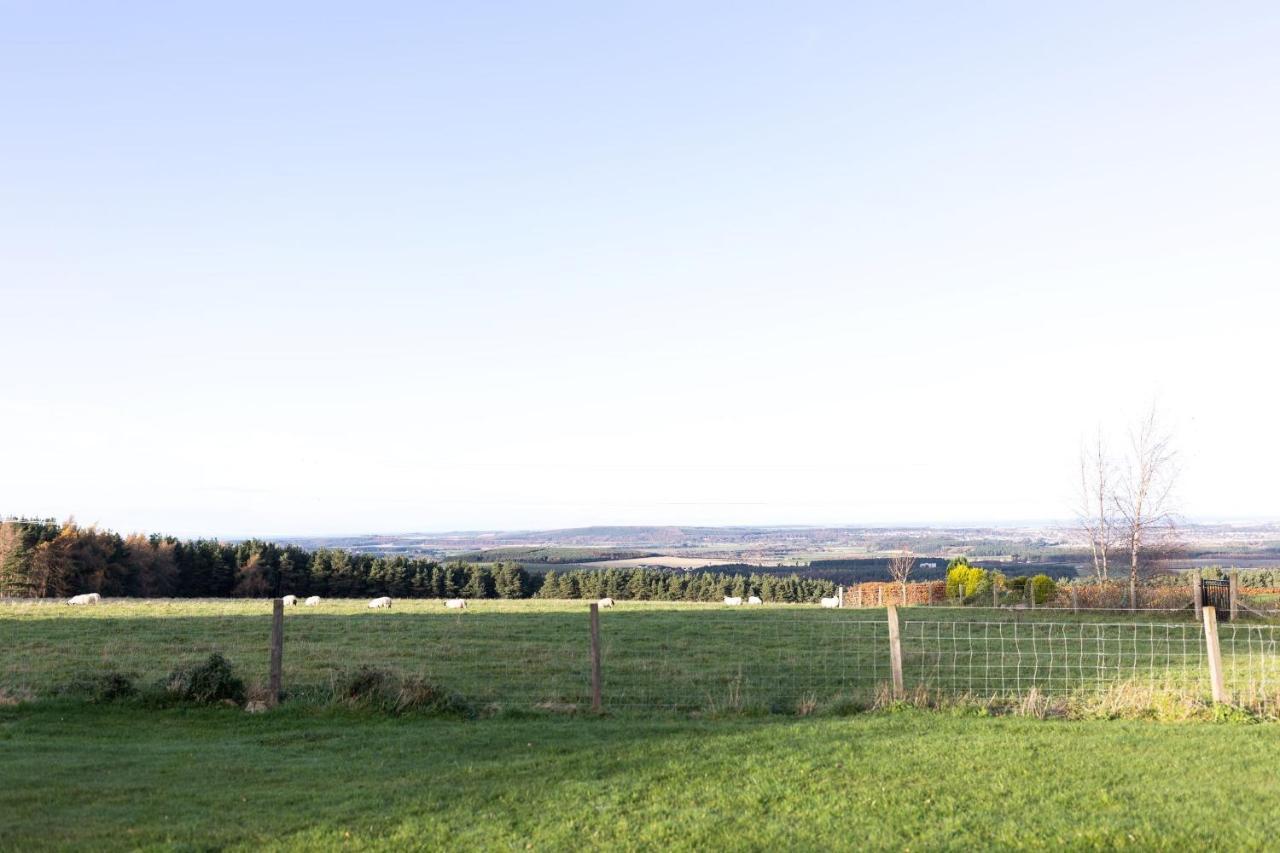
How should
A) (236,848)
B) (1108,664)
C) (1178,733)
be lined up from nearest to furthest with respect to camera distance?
(236,848), (1178,733), (1108,664)

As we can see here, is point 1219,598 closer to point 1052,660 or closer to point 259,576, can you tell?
point 1052,660

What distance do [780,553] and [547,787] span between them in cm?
17504

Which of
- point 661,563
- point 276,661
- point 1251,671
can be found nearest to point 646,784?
point 276,661

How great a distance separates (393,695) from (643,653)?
9403 mm

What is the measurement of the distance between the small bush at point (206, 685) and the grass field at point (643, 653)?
31.0 inches

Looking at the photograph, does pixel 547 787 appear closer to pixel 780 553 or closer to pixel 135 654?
pixel 135 654

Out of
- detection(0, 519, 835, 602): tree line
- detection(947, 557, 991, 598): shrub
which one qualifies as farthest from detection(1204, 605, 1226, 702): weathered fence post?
detection(0, 519, 835, 602): tree line

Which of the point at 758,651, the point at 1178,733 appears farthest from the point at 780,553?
the point at 1178,733

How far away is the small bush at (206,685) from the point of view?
12430 mm

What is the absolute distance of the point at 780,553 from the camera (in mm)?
180000

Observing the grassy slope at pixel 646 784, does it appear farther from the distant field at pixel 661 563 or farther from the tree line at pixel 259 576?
the distant field at pixel 661 563

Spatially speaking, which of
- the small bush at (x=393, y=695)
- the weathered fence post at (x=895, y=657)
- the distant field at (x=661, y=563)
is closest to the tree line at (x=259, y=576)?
the distant field at (x=661, y=563)

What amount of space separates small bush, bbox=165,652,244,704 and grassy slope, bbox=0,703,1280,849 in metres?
0.97

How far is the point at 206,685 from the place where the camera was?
12461mm
